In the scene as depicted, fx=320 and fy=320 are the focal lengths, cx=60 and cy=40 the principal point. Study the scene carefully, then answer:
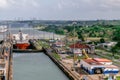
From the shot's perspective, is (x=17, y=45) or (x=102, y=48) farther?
(x=17, y=45)

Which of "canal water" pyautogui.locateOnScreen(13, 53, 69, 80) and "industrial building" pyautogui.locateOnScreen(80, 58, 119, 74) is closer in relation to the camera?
"industrial building" pyautogui.locateOnScreen(80, 58, 119, 74)

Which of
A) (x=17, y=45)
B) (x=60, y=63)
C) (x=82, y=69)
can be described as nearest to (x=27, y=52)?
(x=17, y=45)

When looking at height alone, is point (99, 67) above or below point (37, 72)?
above

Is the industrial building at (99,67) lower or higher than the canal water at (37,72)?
higher

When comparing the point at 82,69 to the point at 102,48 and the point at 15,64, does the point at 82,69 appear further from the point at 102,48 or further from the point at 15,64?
the point at 102,48

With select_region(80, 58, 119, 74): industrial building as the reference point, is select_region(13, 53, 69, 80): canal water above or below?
below

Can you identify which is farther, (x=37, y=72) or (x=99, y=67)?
(x=37, y=72)

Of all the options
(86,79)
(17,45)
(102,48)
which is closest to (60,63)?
(86,79)

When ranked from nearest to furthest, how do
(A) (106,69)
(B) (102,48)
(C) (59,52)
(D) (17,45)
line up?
(A) (106,69)
(C) (59,52)
(B) (102,48)
(D) (17,45)

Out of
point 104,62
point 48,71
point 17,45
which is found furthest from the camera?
point 17,45

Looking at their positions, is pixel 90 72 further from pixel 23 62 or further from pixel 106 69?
pixel 23 62

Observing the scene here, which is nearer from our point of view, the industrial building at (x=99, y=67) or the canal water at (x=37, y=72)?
the industrial building at (x=99, y=67)
